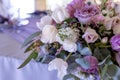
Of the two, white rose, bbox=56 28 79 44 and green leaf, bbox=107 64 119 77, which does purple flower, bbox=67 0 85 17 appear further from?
green leaf, bbox=107 64 119 77

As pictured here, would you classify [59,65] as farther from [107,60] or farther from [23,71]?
[23,71]

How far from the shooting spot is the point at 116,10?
91 centimetres

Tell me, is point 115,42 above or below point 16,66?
above

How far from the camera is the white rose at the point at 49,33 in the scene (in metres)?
0.81

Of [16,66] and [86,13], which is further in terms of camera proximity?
[16,66]

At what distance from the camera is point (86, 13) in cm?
78

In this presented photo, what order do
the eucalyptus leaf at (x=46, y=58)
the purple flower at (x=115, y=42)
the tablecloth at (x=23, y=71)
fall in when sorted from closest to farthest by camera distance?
the purple flower at (x=115, y=42) → the eucalyptus leaf at (x=46, y=58) → the tablecloth at (x=23, y=71)

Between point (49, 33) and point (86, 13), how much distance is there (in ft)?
0.50

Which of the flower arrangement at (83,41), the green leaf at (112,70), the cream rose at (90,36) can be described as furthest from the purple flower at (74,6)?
the green leaf at (112,70)

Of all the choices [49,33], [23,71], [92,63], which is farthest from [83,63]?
[23,71]

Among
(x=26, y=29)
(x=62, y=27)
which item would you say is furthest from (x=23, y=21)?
(x=62, y=27)

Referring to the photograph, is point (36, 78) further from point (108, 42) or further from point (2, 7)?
point (2, 7)

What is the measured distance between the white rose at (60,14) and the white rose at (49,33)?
35 millimetres

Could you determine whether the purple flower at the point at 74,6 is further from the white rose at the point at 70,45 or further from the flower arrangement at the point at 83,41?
the white rose at the point at 70,45
